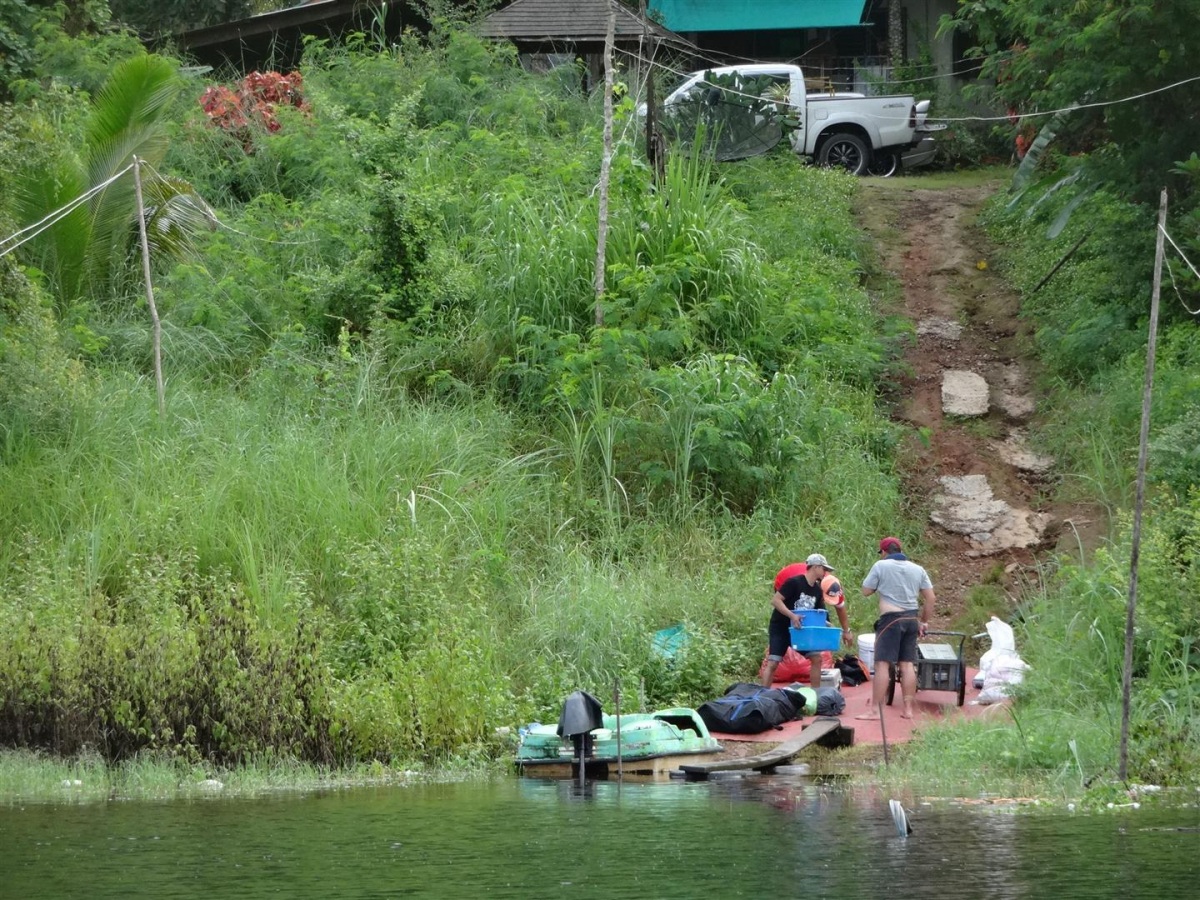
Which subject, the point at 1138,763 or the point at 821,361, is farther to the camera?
the point at 821,361

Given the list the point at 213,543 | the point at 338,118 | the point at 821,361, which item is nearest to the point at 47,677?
the point at 213,543

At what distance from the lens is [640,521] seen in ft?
54.3

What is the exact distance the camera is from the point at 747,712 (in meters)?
12.8

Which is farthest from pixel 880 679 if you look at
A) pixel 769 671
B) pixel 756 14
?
pixel 756 14

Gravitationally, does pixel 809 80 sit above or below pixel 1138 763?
above

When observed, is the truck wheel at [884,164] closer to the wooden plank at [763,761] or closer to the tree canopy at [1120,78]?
the tree canopy at [1120,78]

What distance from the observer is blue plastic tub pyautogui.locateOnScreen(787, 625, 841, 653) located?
13.5 metres

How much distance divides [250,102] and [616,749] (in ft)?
55.2

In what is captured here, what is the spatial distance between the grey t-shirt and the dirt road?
302 centimetres

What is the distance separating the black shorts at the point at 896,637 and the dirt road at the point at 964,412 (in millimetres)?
2937

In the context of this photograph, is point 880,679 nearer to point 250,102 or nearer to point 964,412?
point 964,412

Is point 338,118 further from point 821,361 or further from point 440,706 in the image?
point 440,706

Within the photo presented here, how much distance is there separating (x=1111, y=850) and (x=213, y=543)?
8635 mm

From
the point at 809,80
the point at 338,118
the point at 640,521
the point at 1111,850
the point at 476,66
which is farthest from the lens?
the point at 809,80
